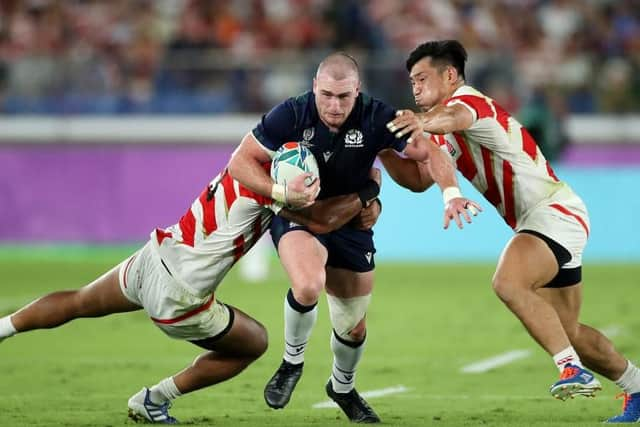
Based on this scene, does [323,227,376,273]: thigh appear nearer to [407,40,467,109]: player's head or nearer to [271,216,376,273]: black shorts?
[271,216,376,273]: black shorts

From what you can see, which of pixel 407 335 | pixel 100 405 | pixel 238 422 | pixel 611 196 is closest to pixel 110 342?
pixel 407 335

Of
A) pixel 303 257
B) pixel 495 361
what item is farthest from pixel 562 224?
pixel 495 361

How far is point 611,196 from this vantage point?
1820cm

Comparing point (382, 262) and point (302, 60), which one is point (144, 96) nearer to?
point (302, 60)

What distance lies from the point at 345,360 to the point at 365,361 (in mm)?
3112

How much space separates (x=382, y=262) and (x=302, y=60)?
10.7ft

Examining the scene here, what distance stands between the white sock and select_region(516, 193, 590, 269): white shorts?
3.05 m

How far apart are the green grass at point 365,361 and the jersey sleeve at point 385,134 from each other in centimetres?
164

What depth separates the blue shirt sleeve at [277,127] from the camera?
721 centimetres

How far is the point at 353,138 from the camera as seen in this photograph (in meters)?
7.27

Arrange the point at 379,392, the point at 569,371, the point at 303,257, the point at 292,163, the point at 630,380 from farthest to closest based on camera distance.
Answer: the point at 379,392
the point at 630,380
the point at 303,257
the point at 292,163
the point at 569,371

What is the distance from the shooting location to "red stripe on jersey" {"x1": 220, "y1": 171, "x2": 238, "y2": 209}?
724cm

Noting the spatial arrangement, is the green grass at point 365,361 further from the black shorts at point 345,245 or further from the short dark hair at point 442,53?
the short dark hair at point 442,53

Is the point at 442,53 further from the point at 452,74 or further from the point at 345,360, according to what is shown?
the point at 345,360
